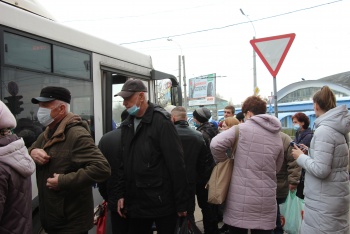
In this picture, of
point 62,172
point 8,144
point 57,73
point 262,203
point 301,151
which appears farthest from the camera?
point 57,73

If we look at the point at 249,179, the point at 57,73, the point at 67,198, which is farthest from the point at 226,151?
the point at 57,73

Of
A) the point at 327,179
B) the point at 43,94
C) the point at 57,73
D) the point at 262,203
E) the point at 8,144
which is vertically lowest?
the point at 262,203

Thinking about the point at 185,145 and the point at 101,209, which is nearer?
the point at 101,209

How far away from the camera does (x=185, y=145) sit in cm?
418

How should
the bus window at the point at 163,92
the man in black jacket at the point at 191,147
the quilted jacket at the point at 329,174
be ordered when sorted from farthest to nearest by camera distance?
the bus window at the point at 163,92 → the man in black jacket at the point at 191,147 → the quilted jacket at the point at 329,174

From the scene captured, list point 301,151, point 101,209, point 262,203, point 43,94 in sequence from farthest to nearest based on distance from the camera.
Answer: point 101,209, point 301,151, point 262,203, point 43,94

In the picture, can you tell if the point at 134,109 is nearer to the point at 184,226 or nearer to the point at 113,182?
the point at 113,182

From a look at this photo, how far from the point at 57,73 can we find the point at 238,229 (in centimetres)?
269

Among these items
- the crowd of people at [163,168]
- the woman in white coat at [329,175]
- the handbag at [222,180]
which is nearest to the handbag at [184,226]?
the crowd of people at [163,168]

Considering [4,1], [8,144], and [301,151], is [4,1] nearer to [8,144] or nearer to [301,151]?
[8,144]

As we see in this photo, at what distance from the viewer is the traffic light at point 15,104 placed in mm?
3430

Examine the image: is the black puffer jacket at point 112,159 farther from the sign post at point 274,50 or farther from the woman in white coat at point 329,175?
the sign post at point 274,50

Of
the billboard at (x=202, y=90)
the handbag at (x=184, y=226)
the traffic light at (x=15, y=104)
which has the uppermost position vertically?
the billboard at (x=202, y=90)

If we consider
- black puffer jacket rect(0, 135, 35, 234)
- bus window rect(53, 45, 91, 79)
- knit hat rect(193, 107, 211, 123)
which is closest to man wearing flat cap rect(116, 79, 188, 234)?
black puffer jacket rect(0, 135, 35, 234)
